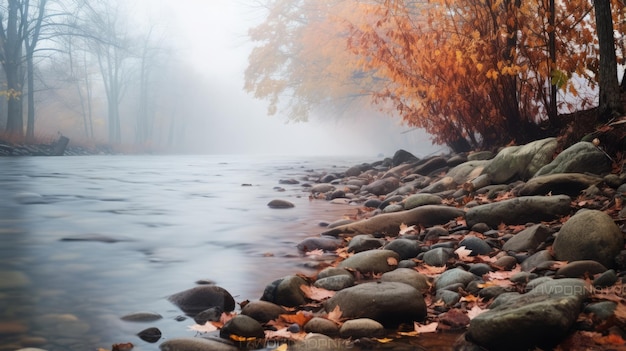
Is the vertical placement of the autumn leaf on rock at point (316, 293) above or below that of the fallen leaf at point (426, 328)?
above

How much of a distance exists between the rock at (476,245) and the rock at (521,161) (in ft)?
9.38

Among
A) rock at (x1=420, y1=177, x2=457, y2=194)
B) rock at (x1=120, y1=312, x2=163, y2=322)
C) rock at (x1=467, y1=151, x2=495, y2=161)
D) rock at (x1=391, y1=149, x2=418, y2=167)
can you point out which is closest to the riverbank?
rock at (x1=120, y1=312, x2=163, y2=322)

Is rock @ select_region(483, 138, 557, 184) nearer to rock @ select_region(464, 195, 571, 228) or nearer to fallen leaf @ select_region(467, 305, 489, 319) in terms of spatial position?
rock @ select_region(464, 195, 571, 228)

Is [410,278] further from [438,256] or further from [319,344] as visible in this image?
[319,344]

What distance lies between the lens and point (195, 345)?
2639 millimetres

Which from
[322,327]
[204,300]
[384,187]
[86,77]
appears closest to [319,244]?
[204,300]

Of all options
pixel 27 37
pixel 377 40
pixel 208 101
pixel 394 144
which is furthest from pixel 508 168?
pixel 208 101

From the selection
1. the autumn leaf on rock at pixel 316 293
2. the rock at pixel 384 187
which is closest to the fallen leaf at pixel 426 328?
the autumn leaf on rock at pixel 316 293

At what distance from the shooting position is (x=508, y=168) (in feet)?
23.8

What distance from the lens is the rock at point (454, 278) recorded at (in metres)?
3.52

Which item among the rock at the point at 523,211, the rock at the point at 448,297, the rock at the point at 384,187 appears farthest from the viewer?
the rock at the point at 384,187

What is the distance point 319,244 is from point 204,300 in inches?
76.7

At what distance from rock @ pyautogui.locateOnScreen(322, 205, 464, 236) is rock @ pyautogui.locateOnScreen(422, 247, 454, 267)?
4.23ft

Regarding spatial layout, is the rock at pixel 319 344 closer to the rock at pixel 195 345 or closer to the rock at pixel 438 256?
the rock at pixel 195 345
